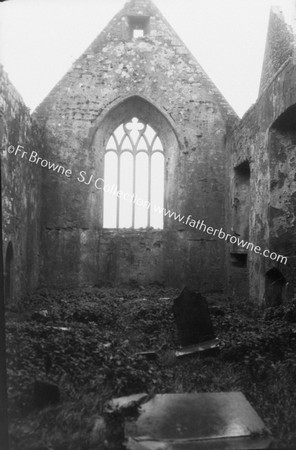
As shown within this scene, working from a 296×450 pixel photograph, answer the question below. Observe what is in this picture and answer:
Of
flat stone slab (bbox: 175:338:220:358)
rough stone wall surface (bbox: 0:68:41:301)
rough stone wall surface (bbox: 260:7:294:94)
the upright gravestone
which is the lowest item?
flat stone slab (bbox: 175:338:220:358)

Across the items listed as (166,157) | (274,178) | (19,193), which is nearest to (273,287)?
(274,178)

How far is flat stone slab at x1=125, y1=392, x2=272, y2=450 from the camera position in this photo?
299cm

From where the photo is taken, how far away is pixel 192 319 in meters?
5.81

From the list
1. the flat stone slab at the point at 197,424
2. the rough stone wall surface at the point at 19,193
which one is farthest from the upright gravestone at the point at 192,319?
the rough stone wall surface at the point at 19,193

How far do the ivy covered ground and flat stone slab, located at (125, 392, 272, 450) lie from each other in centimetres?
20

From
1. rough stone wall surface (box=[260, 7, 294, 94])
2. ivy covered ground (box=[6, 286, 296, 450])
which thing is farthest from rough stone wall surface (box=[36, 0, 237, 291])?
ivy covered ground (box=[6, 286, 296, 450])

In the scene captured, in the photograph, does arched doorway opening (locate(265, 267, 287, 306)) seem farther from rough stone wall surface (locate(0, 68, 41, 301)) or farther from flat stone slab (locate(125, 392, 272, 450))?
rough stone wall surface (locate(0, 68, 41, 301))

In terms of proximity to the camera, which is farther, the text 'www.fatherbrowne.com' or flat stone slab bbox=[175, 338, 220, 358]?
the text 'www.fatherbrowne.com'

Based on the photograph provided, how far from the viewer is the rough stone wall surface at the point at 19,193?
315 inches

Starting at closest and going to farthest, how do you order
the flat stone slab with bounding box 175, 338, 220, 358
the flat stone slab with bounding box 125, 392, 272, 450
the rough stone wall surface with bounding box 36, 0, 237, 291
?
1. the flat stone slab with bounding box 125, 392, 272, 450
2. the flat stone slab with bounding box 175, 338, 220, 358
3. the rough stone wall surface with bounding box 36, 0, 237, 291

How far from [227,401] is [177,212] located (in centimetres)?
793

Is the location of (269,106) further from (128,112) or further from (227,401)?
(227,401)

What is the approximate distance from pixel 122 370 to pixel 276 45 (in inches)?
307

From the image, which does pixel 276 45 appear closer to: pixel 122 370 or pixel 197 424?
pixel 122 370
